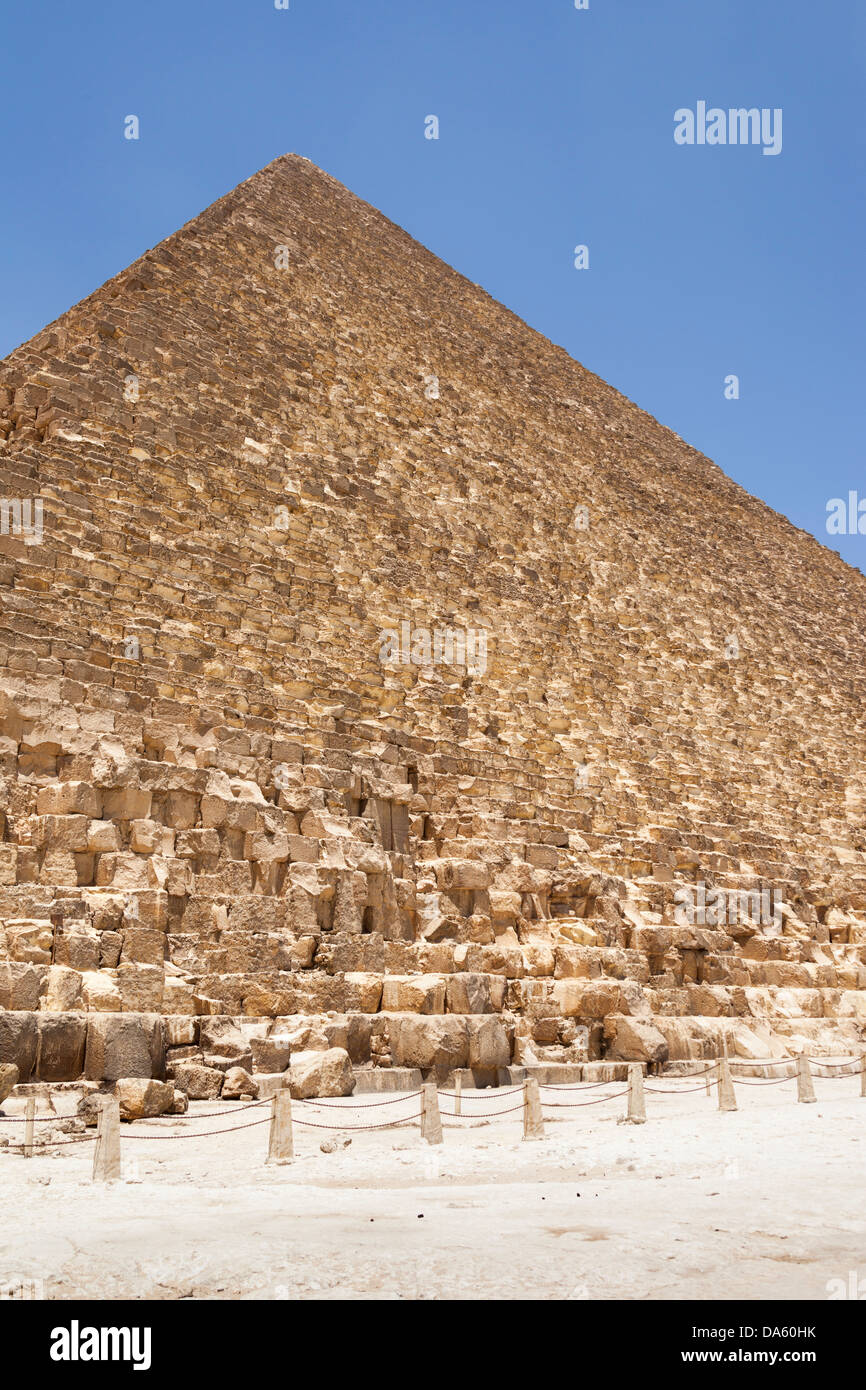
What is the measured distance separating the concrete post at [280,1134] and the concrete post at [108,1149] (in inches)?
32.8

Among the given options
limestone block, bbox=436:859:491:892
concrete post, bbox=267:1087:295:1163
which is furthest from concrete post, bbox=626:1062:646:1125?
limestone block, bbox=436:859:491:892

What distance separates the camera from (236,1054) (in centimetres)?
793

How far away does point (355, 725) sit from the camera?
1143 centimetres

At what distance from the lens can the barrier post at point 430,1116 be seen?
6.50 meters

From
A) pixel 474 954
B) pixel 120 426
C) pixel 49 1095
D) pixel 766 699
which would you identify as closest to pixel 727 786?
pixel 766 699

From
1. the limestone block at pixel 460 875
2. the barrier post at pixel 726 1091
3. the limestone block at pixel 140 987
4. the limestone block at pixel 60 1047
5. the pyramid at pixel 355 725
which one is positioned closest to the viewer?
the limestone block at pixel 60 1047

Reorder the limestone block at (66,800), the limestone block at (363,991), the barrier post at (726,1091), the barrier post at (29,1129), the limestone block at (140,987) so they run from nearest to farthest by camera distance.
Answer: the barrier post at (29,1129) < the limestone block at (140,987) < the limestone block at (66,800) < the barrier post at (726,1091) < the limestone block at (363,991)

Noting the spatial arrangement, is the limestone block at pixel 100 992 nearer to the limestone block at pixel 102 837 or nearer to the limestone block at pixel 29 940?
the limestone block at pixel 29 940

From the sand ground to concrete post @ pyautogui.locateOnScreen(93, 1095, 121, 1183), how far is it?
0.23 feet

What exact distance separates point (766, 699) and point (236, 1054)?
1675 centimetres

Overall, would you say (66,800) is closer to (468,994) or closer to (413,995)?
(413,995)

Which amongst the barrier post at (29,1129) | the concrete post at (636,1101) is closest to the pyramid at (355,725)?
the barrier post at (29,1129)

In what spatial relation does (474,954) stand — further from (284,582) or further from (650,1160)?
(284,582)

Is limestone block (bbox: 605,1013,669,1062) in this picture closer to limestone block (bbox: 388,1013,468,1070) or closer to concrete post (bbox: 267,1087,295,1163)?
limestone block (bbox: 388,1013,468,1070)
